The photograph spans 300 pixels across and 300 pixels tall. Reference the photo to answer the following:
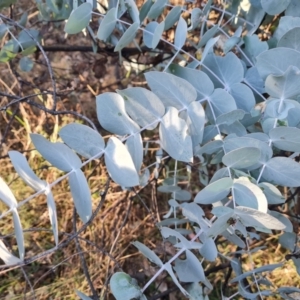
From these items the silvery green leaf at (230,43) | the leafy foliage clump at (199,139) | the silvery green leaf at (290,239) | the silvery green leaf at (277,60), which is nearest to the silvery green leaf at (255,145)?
the leafy foliage clump at (199,139)

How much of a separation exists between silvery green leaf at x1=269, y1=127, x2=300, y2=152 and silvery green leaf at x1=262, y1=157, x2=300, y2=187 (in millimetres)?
19

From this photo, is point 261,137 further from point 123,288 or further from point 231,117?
point 123,288

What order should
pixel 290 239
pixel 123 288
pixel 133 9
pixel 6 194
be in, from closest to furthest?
pixel 6 194 → pixel 123 288 → pixel 133 9 → pixel 290 239

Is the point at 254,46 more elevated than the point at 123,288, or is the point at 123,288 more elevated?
the point at 254,46

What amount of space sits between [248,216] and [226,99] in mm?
172

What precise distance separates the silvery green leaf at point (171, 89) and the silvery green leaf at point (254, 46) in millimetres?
218

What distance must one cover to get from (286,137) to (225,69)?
17 cm

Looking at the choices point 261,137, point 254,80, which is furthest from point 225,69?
point 261,137

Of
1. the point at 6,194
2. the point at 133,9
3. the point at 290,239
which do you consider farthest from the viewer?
the point at 290,239

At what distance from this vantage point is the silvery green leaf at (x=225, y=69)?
0.65m

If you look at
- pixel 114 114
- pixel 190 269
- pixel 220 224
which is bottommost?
pixel 190 269

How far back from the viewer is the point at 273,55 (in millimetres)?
563

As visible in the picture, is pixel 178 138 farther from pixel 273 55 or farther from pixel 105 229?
pixel 105 229

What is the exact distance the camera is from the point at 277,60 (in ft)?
1.87
